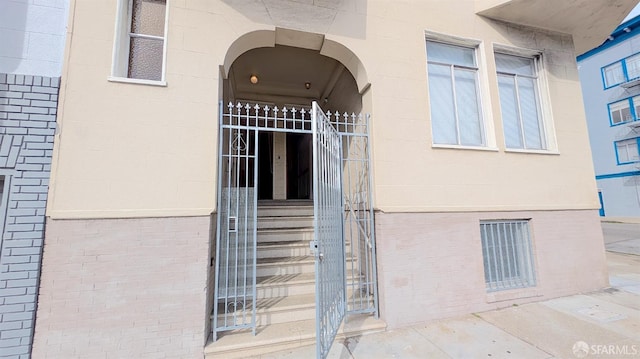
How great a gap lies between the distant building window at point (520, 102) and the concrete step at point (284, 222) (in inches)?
140

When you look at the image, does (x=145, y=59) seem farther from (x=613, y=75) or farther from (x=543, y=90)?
(x=613, y=75)

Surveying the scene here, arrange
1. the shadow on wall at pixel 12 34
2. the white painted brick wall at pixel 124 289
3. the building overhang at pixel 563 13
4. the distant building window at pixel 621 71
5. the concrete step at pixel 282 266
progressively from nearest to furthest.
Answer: the white painted brick wall at pixel 124 289 < the shadow on wall at pixel 12 34 < the concrete step at pixel 282 266 < the building overhang at pixel 563 13 < the distant building window at pixel 621 71

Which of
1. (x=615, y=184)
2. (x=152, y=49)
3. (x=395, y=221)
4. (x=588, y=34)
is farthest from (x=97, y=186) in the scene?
(x=615, y=184)

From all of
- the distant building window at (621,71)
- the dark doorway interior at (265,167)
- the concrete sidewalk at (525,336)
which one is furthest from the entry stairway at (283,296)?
the distant building window at (621,71)

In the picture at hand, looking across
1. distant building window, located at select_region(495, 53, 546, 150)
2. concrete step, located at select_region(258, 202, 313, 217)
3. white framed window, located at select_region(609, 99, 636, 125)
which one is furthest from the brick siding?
white framed window, located at select_region(609, 99, 636, 125)

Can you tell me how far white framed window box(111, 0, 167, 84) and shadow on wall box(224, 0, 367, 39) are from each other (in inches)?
34.4

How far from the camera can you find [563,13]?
4266 millimetres

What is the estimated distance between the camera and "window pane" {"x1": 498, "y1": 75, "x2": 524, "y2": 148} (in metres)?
4.38

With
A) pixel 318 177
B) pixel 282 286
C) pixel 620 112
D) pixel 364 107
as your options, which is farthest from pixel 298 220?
pixel 620 112

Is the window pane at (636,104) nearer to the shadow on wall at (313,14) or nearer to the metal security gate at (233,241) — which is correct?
the shadow on wall at (313,14)

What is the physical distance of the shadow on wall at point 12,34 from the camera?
8.59ft

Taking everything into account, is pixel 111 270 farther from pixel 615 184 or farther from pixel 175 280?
pixel 615 184

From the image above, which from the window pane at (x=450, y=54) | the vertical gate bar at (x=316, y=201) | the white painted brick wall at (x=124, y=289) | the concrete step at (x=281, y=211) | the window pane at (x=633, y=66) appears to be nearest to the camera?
the vertical gate bar at (x=316, y=201)

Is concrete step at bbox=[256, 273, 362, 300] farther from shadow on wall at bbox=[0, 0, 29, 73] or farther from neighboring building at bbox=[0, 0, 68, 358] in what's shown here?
shadow on wall at bbox=[0, 0, 29, 73]
